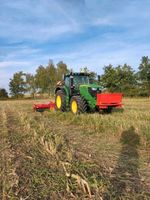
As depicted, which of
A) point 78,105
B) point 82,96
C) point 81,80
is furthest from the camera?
point 81,80

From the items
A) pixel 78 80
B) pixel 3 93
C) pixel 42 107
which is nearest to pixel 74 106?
pixel 78 80

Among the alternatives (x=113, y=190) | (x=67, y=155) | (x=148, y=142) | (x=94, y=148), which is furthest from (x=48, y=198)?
(x=148, y=142)

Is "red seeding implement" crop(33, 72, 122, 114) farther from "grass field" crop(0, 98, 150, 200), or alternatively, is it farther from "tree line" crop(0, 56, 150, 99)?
"tree line" crop(0, 56, 150, 99)

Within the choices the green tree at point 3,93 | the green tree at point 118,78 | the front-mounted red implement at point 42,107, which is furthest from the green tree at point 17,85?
the front-mounted red implement at point 42,107

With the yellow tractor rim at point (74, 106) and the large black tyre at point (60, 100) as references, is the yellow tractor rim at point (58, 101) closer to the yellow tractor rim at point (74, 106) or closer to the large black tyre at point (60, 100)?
the large black tyre at point (60, 100)

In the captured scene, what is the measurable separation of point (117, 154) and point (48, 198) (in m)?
3.20

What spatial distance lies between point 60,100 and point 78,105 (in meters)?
2.62

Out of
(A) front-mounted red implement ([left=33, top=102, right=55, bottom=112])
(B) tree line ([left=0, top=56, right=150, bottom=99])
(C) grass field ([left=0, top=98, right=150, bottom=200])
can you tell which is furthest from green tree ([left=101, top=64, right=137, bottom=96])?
(C) grass field ([left=0, top=98, right=150, bottom=200])

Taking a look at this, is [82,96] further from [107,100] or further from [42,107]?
[42,107]

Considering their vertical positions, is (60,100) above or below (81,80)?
below

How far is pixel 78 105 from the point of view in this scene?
1602cm

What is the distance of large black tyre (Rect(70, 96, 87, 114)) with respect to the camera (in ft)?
52.1

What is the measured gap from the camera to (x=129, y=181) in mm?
5336

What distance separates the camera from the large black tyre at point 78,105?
52.1 feet
